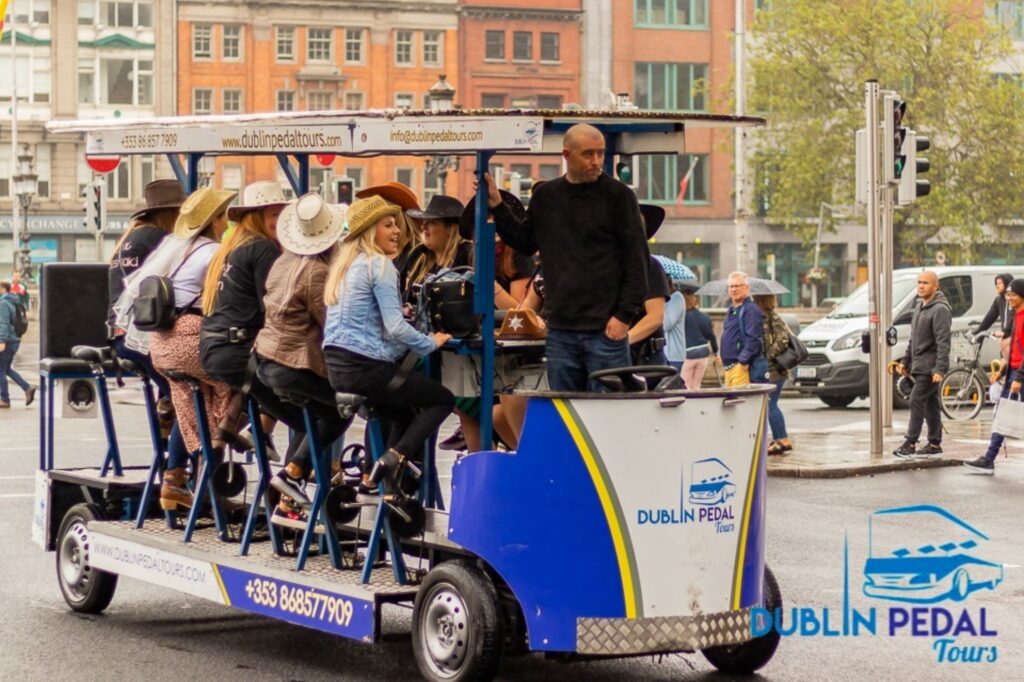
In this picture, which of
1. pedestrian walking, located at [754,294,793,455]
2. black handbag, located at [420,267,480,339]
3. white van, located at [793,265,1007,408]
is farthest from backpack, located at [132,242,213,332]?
white van, located at [793,265,1007,408]

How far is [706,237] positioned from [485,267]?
240 feet

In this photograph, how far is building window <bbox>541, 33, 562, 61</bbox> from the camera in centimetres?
8256

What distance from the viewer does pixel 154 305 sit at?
9.45 metres

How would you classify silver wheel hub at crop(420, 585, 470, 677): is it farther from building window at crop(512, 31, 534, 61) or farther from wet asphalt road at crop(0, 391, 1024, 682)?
building window at crop(512, 31, 534, 61)

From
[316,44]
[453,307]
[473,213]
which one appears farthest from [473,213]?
[316,44]

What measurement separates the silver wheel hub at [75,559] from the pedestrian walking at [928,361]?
1063cm

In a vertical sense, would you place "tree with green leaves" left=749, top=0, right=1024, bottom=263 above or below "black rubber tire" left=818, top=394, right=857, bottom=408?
above

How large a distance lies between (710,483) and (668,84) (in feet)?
248

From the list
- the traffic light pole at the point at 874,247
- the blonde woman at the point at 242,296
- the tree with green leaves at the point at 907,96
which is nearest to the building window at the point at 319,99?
the tree with green leaves at the point at 907,96

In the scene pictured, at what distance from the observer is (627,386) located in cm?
776

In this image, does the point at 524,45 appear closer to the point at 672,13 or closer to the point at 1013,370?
the point at 672,13

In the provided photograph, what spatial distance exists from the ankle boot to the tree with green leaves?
4894 cm

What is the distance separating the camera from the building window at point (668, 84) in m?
81.5

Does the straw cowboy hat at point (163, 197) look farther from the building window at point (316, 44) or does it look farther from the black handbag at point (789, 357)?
the building window at point (316, 44)
